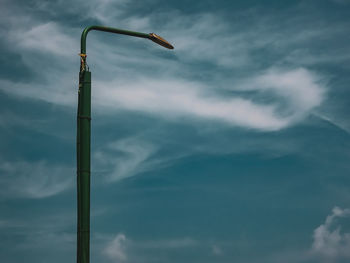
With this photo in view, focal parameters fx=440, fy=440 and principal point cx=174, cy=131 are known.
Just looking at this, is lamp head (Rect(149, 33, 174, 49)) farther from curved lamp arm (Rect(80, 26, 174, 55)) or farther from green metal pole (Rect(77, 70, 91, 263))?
green metal pole (Rect(77, 70, 91, 263))

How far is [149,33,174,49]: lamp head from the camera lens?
14735 mm

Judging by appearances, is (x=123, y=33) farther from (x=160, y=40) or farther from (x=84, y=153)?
(x=84, y=153)

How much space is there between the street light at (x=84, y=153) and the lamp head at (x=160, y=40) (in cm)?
112

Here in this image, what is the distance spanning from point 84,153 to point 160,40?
189 inches

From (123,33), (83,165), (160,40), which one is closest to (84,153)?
(83,165)

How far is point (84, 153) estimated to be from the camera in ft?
41.9

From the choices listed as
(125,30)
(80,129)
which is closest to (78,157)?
(80,129)

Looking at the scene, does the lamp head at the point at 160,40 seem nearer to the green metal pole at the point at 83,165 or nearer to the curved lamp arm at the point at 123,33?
the curved lamp arm at the point at 123,33

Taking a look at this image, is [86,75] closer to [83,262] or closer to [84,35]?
[84,35]

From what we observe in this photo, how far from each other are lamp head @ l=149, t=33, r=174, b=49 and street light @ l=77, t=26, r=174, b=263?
112cm

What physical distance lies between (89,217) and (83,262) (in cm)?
122

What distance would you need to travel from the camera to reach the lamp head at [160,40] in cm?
1474

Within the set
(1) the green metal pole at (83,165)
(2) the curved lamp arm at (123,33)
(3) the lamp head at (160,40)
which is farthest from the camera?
(3) the lamp head at (160,40)

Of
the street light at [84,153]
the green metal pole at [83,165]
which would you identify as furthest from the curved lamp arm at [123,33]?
the green metal pole at [83,165]
